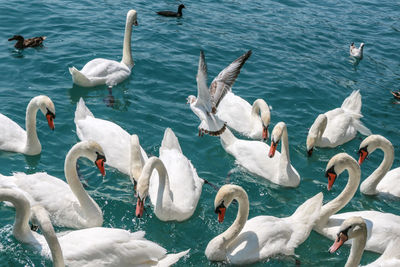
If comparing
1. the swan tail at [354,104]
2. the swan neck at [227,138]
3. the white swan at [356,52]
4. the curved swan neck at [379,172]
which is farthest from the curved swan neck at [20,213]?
the white swan at [356,52]

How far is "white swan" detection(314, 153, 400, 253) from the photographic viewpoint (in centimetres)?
875

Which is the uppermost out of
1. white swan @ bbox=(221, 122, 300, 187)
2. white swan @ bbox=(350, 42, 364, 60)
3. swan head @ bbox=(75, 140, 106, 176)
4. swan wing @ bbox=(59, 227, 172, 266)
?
white swan @ bbox=(350, 42, 364, 60)

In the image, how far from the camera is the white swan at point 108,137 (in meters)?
10.2

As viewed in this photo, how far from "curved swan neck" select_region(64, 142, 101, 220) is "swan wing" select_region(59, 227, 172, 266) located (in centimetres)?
76

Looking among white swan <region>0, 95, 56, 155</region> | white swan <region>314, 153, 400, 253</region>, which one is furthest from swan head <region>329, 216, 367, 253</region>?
white swan <region>0, 95, 56, 155</region>

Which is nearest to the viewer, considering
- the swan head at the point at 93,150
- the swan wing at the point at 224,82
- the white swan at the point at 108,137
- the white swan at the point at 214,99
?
the swan head at the point at 93,150

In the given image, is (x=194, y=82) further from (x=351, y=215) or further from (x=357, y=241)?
(x=357, y=241)

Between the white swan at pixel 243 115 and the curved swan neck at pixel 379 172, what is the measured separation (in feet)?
8.14

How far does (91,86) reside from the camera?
1324 cm

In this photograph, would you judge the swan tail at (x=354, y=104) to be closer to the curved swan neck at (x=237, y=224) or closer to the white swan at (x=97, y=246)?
the curved swan neck at (x=237, y=224)

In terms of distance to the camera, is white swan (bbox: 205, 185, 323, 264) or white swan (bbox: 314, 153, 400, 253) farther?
white swan (bbox: 314, 153, 400, 253)

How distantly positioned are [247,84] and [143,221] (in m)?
6.73

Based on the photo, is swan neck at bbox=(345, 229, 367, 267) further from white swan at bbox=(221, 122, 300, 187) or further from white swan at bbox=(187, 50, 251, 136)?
white swan at bbox=(187, 50, 251, 136)

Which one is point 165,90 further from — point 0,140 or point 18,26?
point 18,26
